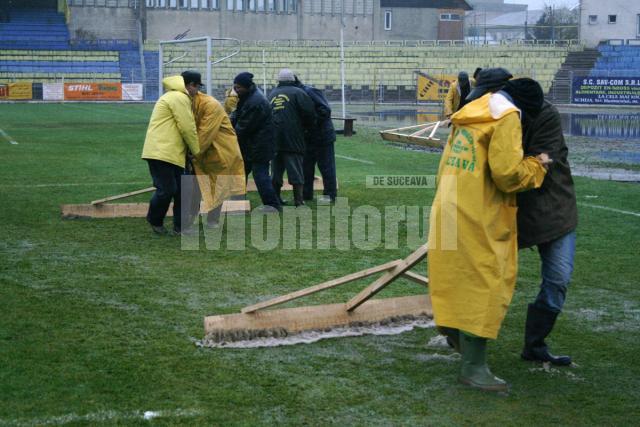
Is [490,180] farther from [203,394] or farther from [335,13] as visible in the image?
[335,13]

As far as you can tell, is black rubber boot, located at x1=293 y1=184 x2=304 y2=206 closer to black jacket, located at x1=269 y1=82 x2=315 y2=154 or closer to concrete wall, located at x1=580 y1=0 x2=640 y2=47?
black jacket, located at x1=269 y1=82 x2=315 y2=154

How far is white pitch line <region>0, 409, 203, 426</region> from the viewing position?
15.1 feet

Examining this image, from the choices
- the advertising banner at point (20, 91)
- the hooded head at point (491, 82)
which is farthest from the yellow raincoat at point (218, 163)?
the advertising banner at point (20, 91)

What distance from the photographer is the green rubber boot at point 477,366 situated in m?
5.19

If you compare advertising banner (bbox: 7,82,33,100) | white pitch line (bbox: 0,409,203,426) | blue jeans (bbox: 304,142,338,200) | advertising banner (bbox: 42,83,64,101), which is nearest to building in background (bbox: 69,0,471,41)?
advertising banner (bbox: 42,83,64,101)

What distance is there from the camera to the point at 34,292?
7.49 meters

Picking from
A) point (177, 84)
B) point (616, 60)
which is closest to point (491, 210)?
point (177, 84)

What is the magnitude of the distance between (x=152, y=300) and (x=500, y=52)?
51.8 m

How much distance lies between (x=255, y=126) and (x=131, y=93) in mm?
41132

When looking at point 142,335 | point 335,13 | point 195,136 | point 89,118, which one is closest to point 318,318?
point 142,335

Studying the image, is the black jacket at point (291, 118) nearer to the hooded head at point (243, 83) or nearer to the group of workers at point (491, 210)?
the hooded head at point (243, 83)

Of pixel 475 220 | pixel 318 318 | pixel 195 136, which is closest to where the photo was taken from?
pixel 475 220

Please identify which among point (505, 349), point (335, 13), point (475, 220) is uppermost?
point (335, 13)

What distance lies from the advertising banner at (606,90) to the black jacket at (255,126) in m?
38.1
